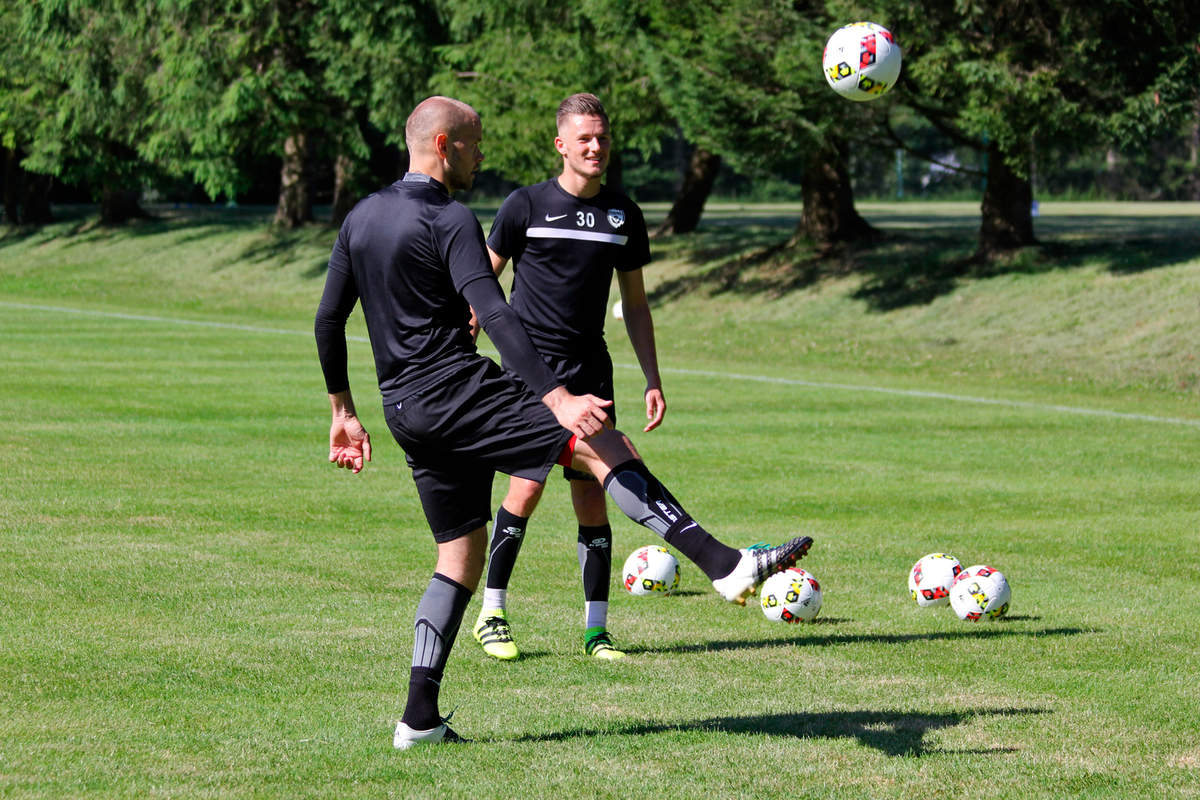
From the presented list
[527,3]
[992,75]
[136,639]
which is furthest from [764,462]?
[527,3]

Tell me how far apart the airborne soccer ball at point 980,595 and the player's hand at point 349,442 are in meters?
3.68

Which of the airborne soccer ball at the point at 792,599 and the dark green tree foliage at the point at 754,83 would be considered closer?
the airborne soccer ball at the point at 792,599

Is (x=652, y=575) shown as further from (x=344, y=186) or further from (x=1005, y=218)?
(x=344, y=186)

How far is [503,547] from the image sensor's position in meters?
7.40

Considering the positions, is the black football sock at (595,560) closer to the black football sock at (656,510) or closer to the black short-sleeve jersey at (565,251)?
the black short-sleeve jersey at (565,251)

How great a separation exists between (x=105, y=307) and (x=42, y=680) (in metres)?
30.7

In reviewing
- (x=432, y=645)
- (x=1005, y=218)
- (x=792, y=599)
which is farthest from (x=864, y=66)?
(x=1005, y=218)

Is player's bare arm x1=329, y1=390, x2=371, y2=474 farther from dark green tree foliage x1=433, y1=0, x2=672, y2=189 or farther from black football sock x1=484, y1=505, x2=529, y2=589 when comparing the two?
dark green tree foliage x1=433, y1=0, x2=672, y2=189

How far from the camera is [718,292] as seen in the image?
3253cm

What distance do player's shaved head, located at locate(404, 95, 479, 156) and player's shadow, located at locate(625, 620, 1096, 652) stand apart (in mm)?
2908

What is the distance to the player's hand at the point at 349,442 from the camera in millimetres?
5797

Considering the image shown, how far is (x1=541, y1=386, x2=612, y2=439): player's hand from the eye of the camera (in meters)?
5.02

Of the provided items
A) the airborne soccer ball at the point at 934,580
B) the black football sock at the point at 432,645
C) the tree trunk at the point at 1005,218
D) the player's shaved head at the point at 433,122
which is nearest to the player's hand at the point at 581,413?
the black football sock at the point at 432,645

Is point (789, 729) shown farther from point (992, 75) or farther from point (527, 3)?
point (527, 3)
